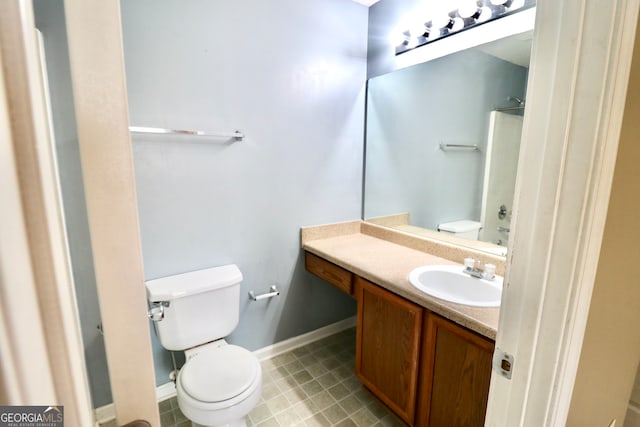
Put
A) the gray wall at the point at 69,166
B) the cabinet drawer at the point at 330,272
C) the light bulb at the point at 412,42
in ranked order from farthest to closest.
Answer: the light bulb at the point at 412,42 < the cabinet drawer at the point at 330,272 < the gray wall at the point at 69,166

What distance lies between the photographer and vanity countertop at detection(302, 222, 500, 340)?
3.69 ft

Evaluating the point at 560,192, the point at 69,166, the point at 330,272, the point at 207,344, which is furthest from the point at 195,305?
the point at 560,192

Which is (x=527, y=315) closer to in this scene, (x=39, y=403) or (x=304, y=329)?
(x=39, y=403)

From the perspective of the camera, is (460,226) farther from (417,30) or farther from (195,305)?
(195,305)

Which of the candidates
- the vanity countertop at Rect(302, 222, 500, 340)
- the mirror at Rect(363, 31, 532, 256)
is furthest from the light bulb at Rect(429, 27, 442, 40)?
the vanity countertop at Rect(302, 222, 500, 340)

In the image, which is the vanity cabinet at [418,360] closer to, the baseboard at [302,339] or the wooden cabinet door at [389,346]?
the wooden cabinet door at [389,346]

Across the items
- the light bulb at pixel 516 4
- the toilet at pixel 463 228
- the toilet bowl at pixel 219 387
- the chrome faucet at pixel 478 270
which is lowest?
the toilet bowl at pixel 219 387

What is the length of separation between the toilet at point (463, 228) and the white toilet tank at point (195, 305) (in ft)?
4.28

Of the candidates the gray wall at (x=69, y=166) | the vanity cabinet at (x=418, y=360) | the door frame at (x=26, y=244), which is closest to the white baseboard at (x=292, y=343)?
the vanity cabinet at (x=418, y=360)

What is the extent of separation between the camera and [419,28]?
1.82 meters

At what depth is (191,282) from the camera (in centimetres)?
158

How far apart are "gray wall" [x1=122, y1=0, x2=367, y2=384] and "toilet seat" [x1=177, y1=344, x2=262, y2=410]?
43 centimetres

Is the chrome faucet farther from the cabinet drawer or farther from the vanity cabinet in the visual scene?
the cabinet drawer

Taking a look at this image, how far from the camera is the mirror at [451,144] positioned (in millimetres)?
1553
